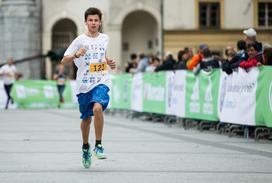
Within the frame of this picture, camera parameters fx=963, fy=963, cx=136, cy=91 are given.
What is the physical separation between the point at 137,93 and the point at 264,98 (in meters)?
11.3

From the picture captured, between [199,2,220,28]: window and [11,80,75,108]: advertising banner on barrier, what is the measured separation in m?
15.8

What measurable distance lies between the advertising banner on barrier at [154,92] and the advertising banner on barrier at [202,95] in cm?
257

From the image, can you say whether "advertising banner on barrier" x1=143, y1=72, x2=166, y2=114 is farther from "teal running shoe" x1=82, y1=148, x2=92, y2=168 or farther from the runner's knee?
the runner's knee

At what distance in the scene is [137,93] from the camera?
28984 mm

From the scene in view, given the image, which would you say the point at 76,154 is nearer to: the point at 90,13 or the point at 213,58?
the point at 90,13

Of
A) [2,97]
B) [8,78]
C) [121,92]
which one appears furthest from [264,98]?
[2,97]

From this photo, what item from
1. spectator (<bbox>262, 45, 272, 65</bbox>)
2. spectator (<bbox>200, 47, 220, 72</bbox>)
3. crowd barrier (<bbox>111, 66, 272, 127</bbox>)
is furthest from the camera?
spectator (<bbox>200, 47, 220, 72</bbox>)

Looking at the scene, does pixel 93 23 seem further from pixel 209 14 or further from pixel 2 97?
pixel 209 14

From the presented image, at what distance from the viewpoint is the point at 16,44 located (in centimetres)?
5256

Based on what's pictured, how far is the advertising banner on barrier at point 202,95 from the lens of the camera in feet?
69.2

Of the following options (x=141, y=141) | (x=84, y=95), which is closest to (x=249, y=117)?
(x=141, y=141)

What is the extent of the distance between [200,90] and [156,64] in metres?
8.12

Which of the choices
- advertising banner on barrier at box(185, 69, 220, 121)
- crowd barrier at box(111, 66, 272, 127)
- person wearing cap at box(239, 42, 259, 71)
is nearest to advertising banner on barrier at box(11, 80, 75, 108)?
crowd barrier at box(111, 66, 272, 127)

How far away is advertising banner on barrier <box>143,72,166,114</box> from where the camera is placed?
2589 centimetres
